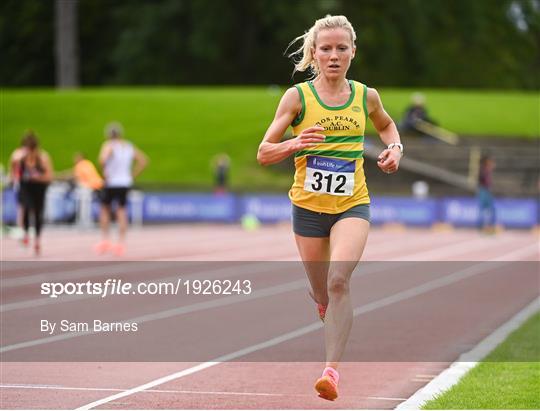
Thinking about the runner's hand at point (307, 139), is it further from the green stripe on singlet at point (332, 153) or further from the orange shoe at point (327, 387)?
the orange shoe at point (327, 387)

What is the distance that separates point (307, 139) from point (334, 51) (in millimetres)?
632

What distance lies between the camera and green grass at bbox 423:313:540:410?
25.2 ft

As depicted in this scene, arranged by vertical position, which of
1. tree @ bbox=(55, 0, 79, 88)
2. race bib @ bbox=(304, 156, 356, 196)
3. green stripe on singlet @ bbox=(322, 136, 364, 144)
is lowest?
race bib @ bbox=(304, 156, 356, 196)

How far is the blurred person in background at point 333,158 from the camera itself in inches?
305

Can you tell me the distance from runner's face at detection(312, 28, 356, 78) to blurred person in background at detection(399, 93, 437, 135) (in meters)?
36.0

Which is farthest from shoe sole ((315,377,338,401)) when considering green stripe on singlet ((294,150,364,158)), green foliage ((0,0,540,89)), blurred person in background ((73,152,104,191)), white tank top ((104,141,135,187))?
green foliage ((0,0,540,89))

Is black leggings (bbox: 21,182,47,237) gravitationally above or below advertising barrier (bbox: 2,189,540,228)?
above

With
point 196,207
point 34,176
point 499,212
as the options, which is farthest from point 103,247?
point 499,212

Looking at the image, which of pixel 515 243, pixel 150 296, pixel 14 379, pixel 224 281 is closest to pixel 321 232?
pixel 14 379

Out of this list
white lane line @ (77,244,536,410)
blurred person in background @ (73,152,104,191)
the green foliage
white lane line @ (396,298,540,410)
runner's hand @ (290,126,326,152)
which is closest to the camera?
runner's hand @ (290,126,326,152)

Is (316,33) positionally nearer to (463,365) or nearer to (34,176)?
(463,365)

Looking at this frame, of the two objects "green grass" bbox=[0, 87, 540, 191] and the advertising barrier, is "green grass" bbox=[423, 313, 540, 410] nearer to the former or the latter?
the advertising barrier

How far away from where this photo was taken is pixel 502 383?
8.55 metres

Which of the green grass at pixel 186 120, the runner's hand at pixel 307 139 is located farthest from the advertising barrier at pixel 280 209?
the runner's hand at pixel 307 139
